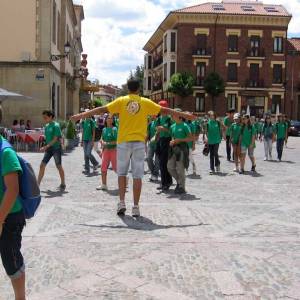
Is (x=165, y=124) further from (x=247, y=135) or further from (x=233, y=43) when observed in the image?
(x=233, y=43)

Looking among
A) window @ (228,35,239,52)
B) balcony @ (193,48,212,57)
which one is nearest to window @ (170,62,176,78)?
balcony @ (193,48,212,57)

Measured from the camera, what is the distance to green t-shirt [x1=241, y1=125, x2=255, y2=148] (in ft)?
49.3

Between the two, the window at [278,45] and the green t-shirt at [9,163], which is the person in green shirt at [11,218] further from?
the window at [278,45]

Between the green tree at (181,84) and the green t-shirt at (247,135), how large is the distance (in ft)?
126

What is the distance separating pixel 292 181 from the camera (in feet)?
43.7

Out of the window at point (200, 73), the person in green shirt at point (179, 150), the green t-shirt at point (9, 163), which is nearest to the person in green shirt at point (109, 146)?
the person in green shirt at point (179, 150)

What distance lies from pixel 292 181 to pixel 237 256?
7.82 metres

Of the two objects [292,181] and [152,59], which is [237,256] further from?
[152,59]

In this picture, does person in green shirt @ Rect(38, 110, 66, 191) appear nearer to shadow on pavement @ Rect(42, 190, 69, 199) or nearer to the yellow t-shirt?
shadow on pavement @ Rect(42, 190, 69, 199)

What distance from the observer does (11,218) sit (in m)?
3.65

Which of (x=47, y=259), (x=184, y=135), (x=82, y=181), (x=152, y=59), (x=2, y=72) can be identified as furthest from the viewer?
(x=152, y=59)

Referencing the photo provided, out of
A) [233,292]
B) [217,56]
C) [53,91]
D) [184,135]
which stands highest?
[217,56]

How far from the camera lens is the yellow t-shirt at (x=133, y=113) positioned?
7.93m

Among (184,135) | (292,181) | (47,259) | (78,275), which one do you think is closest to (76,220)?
(47,259)
